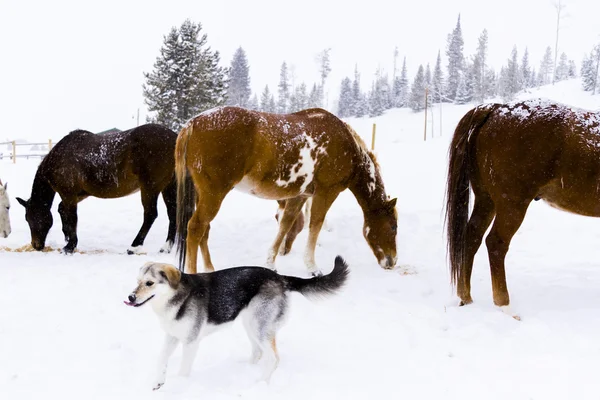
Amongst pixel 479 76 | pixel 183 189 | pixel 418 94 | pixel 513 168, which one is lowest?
pixel 183 189

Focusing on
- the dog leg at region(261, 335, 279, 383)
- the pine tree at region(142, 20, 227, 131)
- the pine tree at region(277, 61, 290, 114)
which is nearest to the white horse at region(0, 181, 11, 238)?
the dog leg at region(261, 335, 279, 383)

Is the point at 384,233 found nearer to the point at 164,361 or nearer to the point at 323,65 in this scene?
the point at 164,361

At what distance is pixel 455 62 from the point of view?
70438 millimetres

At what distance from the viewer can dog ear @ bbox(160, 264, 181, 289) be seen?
3.07 m

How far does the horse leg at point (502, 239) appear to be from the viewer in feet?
14.6

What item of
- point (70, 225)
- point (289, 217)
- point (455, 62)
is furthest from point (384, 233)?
point (455, 62)

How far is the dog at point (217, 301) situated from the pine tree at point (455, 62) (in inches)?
2883

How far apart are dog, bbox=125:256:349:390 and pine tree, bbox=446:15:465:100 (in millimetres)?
73238

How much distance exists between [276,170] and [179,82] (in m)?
23.6

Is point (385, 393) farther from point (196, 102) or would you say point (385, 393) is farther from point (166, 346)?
point (196, 102)

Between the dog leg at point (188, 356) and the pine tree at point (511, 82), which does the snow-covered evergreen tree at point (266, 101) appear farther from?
the dog leg at point (188, 356)

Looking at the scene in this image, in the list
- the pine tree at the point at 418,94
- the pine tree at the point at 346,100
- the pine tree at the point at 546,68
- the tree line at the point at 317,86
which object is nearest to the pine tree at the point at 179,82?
the tree line at the point at 317,86

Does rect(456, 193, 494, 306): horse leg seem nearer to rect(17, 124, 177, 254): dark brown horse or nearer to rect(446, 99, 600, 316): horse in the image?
rect(446, 99, 600, 316): horse

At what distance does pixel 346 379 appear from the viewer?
3.26 meters
